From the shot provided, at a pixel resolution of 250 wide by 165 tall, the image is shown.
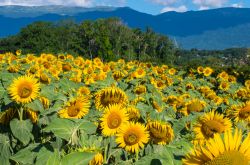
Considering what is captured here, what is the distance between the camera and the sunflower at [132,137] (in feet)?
11.7

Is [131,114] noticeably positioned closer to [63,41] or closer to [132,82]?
[132,82]

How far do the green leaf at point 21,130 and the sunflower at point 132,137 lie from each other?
0.78 meters

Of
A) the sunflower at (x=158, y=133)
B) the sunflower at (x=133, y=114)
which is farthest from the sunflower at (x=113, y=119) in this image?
the sunflower at (x=158, y=133)

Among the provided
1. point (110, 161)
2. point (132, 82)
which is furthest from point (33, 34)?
point (110, 161)

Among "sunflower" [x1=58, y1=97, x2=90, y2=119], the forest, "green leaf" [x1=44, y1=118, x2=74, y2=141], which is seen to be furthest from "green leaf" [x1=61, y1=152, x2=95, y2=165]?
the forest

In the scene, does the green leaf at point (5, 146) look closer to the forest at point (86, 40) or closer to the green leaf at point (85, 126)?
the green leaf at point (85, 126)

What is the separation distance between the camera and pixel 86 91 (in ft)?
24.2

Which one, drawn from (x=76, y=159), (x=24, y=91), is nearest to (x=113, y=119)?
(x=24, y=91)

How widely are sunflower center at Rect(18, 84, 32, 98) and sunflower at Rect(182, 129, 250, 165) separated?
257 centimetres

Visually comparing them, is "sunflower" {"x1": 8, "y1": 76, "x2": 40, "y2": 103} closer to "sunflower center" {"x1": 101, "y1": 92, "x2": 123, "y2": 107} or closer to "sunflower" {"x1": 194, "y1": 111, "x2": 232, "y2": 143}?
"sunflower center" {"x1": 101, "y1": 92, "x2": 123, "y2": 107}

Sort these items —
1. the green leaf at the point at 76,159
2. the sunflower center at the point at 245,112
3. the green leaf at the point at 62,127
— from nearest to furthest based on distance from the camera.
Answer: the green leaf at the point at 76,159 < the green leaf at the point at 62,127 < the sunflower center at the point at 245,112

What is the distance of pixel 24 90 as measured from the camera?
413 centimetres

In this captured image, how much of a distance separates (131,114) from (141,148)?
0.41 m

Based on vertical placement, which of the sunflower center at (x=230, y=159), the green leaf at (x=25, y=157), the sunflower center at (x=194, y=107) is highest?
the sunflower center at (x=230, y=159)
